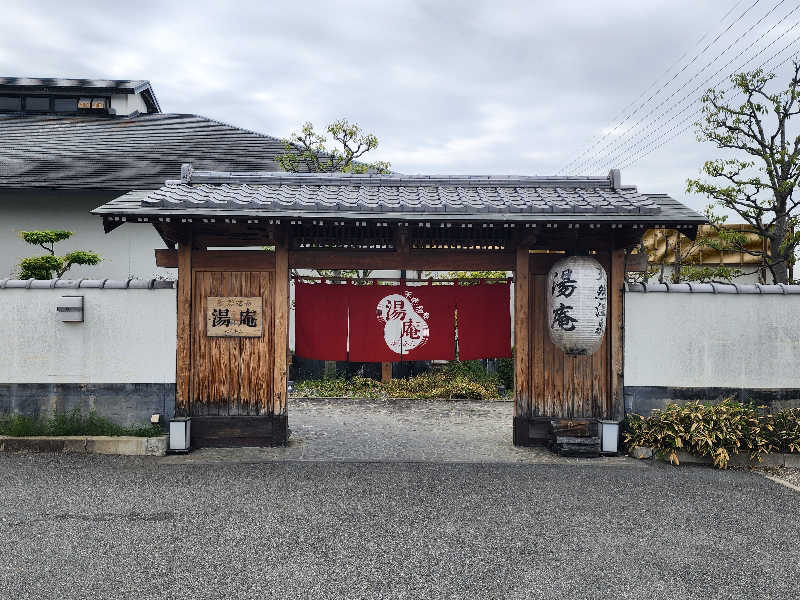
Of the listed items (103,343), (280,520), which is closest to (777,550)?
(280,520)

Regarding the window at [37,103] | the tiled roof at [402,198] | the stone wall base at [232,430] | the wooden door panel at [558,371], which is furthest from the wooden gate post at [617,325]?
the window at [37,103]

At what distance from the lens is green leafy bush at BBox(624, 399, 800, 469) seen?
26.0ft

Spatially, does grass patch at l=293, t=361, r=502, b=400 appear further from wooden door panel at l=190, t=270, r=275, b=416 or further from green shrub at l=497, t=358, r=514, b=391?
wooden door panel at l=190, t=270, r=275, b=416

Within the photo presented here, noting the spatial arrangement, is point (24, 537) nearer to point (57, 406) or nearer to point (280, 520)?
point (280, 520)

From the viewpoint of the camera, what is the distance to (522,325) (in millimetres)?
8516

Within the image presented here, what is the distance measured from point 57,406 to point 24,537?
362 cm

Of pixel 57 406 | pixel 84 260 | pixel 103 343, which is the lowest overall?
pixel 57 406

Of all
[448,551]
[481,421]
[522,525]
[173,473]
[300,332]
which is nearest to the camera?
[448,551]

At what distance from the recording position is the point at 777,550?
5184 millimetres

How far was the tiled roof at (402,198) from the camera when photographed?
25.0ft

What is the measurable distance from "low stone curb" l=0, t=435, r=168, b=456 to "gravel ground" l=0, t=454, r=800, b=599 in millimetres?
279

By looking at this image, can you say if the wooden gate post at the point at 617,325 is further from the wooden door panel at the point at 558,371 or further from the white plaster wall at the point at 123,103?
the white plaster wall at the point at 123,103

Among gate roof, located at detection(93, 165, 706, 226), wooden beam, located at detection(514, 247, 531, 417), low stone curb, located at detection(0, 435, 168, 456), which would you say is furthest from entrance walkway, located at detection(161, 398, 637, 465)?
gate roof, located at detection(93, 165, 706, 226)

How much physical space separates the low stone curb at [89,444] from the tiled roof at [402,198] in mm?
3330
